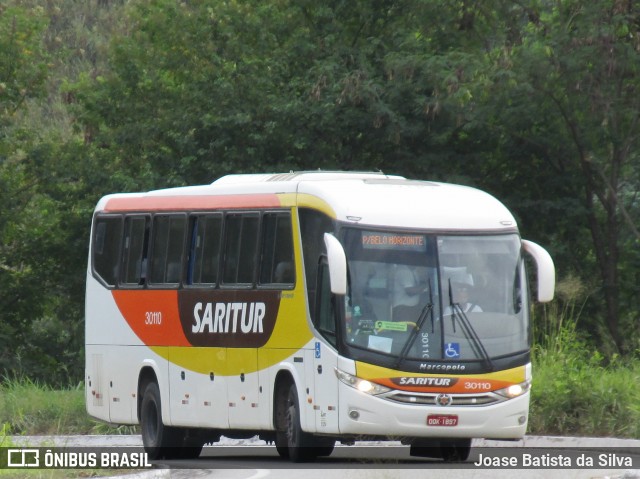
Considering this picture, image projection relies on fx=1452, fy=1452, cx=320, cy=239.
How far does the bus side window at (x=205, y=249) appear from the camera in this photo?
18594 millimetres

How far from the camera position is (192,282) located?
18922 millimetres

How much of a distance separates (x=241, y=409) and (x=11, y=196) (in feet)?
75.9

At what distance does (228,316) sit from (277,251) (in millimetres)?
1273

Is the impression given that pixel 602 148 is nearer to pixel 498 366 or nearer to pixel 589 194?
pixel 589 194

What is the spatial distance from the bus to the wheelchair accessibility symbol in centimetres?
1

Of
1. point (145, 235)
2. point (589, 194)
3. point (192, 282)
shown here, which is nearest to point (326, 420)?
point (192, 282)

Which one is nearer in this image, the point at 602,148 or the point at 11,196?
the point at 602,148

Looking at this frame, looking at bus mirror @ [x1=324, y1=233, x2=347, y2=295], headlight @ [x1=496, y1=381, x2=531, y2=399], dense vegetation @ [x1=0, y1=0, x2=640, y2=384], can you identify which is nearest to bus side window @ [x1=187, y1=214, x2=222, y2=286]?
bus mirror @ [x1=324, y1=233, x2=347, y2=295]

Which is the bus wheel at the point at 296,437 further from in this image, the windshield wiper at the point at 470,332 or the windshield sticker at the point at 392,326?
the windshield wiper at the point at 470,332

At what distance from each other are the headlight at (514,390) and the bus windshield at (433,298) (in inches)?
13.4

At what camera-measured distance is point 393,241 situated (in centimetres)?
1589

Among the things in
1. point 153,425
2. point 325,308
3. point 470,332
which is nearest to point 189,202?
point 153,425

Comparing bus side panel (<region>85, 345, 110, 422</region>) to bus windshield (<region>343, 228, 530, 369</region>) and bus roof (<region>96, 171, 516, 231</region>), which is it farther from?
bus windshield (<region>343, 228, 530, 369</region>)

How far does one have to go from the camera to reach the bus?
15367 millimetres
